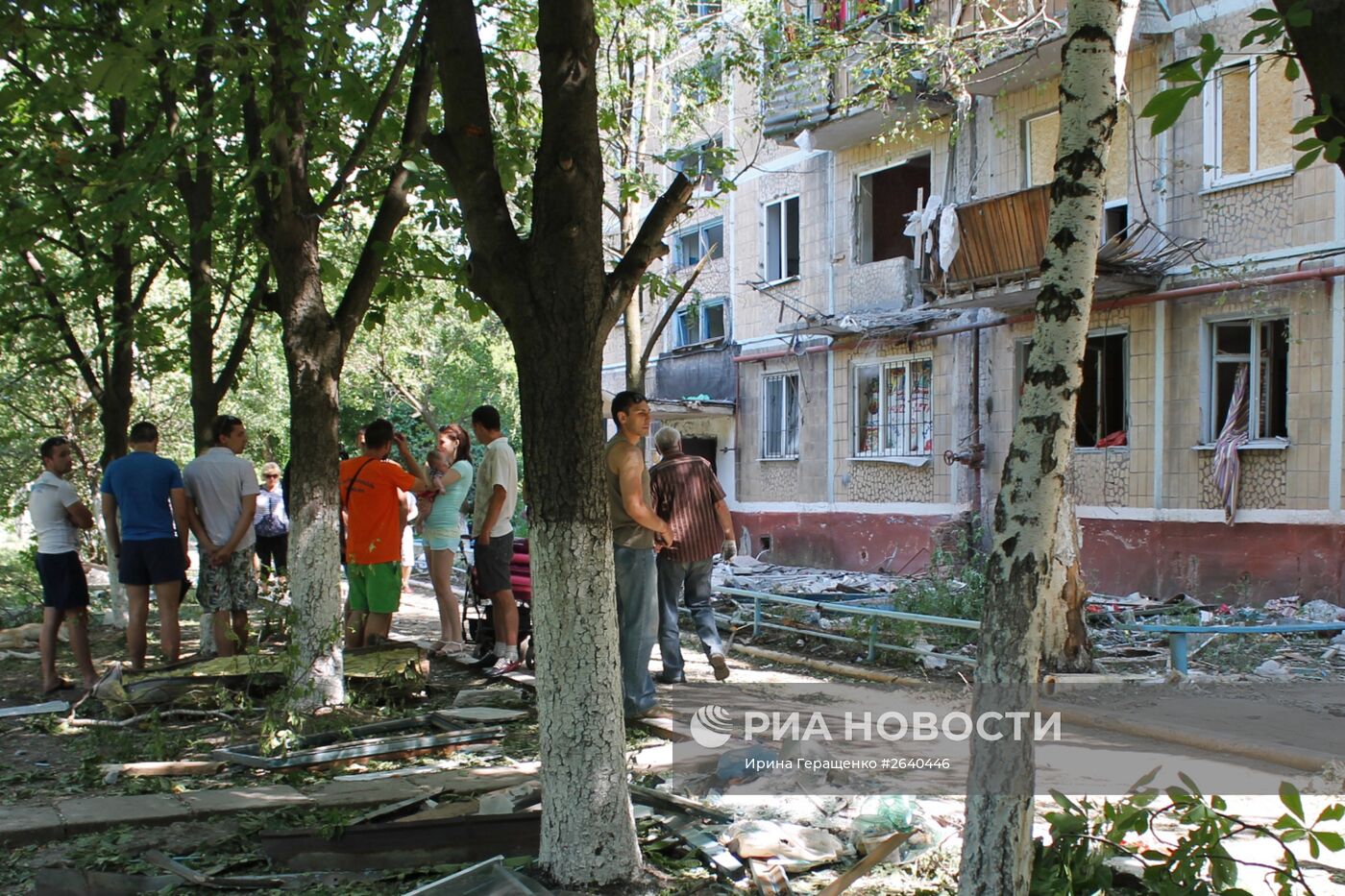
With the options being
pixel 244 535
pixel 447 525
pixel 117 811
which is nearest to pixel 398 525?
pixel 447 525

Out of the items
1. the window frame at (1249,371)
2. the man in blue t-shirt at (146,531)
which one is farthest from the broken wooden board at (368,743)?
the window frame at (1249,371)

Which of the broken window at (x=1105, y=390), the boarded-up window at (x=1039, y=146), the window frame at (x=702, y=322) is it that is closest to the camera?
the broken window at (x=1105, y=390)

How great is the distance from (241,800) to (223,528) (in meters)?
3.62

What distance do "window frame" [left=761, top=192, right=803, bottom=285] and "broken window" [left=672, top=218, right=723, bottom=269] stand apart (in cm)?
148

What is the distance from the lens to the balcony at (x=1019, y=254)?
13781mm

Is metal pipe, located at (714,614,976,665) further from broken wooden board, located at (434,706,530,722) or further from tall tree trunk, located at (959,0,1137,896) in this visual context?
tall tree trunk, located at (959,0,1137,896)

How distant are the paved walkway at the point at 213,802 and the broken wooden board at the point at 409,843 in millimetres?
721

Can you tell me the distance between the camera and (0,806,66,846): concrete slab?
4926 millimetres

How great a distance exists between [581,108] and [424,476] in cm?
566

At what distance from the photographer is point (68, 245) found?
10.9 m

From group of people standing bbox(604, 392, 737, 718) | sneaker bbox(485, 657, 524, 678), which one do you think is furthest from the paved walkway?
sneaker bbox(485, 657, 524, 678)

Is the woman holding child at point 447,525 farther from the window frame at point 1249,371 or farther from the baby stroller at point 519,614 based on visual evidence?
the window frame at point 1249,371

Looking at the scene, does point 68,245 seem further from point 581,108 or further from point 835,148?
point 835,148

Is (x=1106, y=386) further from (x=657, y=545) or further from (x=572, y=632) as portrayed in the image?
(x=572, y=632)
